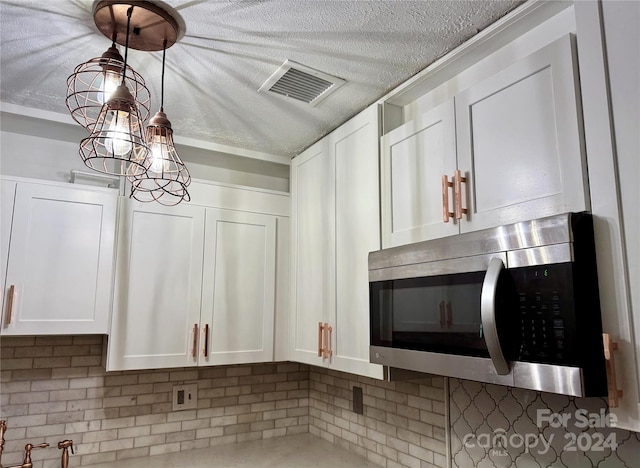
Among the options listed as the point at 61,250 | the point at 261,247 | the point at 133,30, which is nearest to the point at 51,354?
the point at 61,250

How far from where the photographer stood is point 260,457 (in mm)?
2338

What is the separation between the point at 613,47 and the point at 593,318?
0.62 metres

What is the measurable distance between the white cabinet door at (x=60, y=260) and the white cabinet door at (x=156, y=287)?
0.23 ft

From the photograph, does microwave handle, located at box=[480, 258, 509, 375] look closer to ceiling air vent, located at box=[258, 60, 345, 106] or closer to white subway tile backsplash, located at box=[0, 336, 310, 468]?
ceiling air vent, located at box=[258, 60, 345, 106]

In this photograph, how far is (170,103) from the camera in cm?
207

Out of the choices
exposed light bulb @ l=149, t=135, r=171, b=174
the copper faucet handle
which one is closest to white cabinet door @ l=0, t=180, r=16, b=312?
the copper faucet handle

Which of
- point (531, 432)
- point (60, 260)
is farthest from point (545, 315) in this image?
point (60, 260)

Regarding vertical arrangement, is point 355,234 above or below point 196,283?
above

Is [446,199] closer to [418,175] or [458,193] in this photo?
[458,193]

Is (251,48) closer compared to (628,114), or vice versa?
(628,114)

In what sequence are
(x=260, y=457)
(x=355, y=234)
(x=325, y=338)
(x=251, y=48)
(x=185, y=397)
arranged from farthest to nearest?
(x=185, y=397) → (x=260, y=457) → (x=325, y=338) → (x=355, y=234) → (x=251, y=48)

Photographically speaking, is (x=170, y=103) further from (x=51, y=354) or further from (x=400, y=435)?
(x=400, y=435)

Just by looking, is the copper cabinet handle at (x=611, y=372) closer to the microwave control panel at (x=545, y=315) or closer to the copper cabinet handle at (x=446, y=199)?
the microwave control panel at (x=545, y=315)

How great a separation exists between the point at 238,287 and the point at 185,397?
0.66 metres
